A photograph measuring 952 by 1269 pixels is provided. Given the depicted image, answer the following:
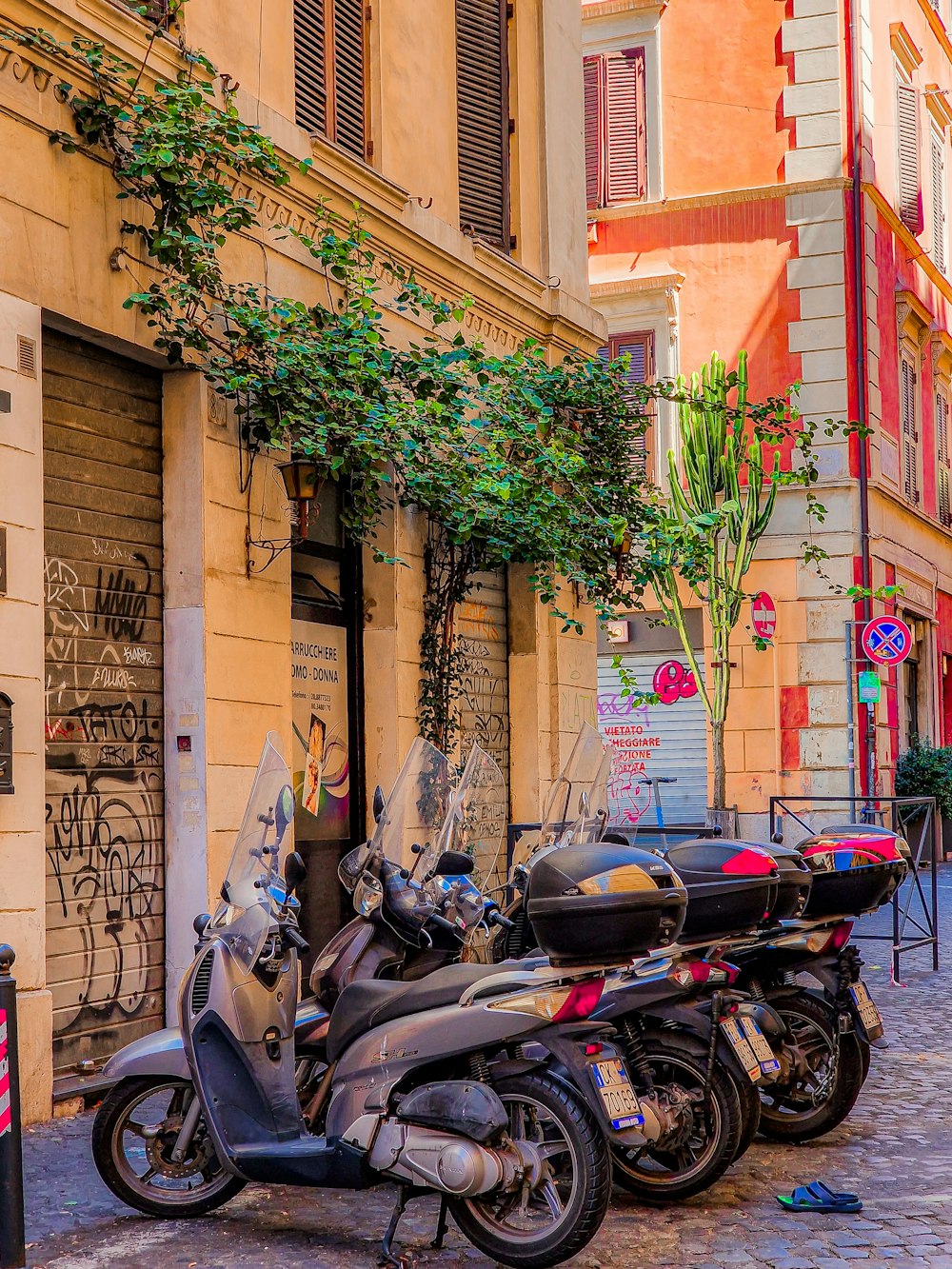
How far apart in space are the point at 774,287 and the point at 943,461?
24.3 feet

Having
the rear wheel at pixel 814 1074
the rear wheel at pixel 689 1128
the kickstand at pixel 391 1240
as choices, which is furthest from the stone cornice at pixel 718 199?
the kickstand at pixel 391 1240

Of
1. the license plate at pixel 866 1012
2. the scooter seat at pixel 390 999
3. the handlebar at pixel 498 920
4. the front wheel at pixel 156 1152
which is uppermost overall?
the handlebar at pixel 498 920

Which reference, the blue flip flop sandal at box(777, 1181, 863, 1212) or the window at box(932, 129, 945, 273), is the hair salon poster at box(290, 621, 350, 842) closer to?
the blue flip flop sandal at box(777, 1181, 863, 1212)

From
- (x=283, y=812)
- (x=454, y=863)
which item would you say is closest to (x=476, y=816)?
(x=454, y=863)

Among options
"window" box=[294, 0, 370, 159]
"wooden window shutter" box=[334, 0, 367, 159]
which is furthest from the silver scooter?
"wooden window shutter" box=[334, 0, 367, 159]

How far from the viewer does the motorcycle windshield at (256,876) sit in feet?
17.2

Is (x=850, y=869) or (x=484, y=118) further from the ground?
(x=484, y=118)

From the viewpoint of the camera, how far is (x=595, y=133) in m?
23.0

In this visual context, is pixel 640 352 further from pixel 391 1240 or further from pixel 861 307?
pixel 391 1240

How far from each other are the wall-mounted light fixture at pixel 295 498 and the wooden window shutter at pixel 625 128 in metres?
14.8

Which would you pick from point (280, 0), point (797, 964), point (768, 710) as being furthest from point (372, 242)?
point (768, 710)

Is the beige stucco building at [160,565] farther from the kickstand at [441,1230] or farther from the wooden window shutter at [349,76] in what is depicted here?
the kickstand at [441,1230]

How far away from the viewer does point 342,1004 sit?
17.3 ft

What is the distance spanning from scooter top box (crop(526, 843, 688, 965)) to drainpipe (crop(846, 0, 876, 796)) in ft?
54.1
